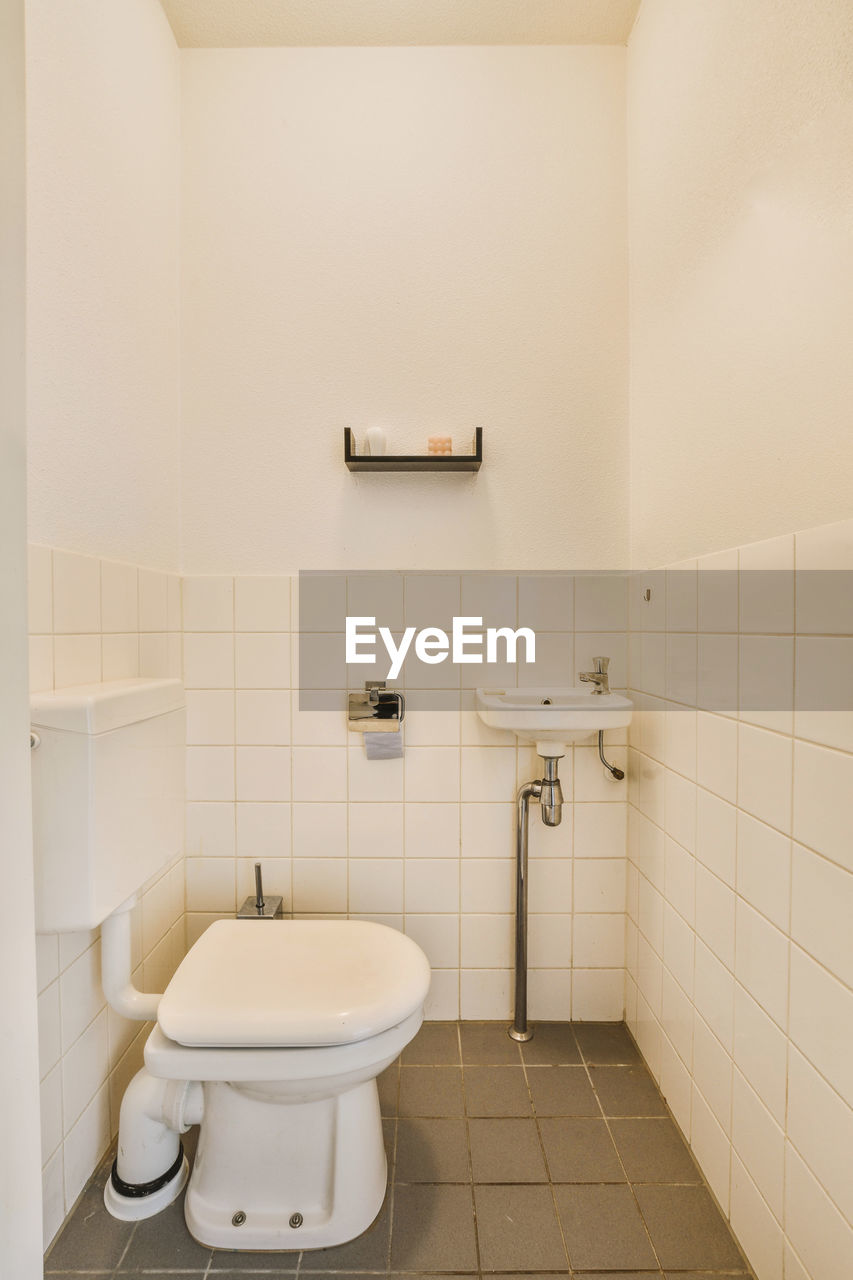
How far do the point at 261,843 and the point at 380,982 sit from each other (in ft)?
2.23

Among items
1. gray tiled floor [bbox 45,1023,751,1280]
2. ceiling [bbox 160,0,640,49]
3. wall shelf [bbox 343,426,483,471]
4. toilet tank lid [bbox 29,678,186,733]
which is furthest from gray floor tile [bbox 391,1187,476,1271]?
ceiling [bbox 160,0,640,49]

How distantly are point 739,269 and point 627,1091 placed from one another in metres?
1.75

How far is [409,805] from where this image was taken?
1.65 m

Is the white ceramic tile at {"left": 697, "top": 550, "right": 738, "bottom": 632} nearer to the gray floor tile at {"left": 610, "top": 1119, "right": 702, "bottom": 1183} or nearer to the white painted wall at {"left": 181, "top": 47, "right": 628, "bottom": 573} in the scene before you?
the white painted wall at {"left": 181, "top": 47, "right": 628, "bottom": 573}

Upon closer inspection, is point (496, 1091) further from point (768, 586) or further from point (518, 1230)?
point (768, 586)

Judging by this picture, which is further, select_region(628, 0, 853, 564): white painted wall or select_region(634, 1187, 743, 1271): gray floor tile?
select_region(634, 1187, 743, 1271): gray floor tile

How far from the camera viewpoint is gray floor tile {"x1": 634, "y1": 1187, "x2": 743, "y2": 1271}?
1.05 m

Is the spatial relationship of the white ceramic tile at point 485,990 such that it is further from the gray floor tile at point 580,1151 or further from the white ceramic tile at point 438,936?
the gray floor tile at point 580,1151

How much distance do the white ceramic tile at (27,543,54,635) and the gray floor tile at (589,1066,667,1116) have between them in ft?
5.04

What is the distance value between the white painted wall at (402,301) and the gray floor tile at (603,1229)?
1.36m

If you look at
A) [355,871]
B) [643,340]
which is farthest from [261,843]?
[643,340]

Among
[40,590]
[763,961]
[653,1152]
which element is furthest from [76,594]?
[653,1152]

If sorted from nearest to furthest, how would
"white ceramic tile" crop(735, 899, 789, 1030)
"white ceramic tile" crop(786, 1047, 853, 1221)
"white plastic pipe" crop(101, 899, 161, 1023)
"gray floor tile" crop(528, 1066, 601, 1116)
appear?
1. "white ceramic tile" crop(786, 1047, 853, 1221)
2. "white ceramic tile" crop(735, 899, 789, 1030)
3. "white plastic pipe" crop(101, 899, 161, 1023)
4. "gray floor tile" crop(528, 1066, 601, 1116)

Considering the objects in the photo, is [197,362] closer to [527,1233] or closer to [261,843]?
[261,843]
